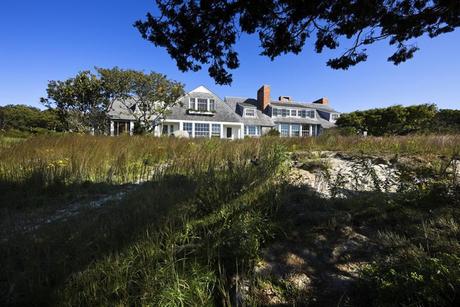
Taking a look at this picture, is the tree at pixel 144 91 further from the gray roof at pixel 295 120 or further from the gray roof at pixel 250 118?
the gray roof at pixel 295 120

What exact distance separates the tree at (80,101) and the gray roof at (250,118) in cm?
1707

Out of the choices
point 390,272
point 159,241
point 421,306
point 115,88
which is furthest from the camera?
point 115,88

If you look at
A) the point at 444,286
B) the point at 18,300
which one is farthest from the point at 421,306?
the point at 18,300

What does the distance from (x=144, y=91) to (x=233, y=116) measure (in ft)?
40.3

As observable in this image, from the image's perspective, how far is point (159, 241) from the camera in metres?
2.07

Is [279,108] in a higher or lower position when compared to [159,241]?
higher

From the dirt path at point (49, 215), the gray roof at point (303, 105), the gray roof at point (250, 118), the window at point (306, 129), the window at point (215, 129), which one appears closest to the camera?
the dirt path at point (49, 215)

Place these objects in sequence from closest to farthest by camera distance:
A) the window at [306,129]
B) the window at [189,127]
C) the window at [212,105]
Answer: the window at [189,127]
the window at [212,105]
the window at [306,129]

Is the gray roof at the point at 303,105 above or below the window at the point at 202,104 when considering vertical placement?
above

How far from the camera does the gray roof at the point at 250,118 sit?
121ft

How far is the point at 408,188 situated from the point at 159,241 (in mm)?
2813

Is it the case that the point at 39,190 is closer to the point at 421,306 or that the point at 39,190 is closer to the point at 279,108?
the point at 421,306

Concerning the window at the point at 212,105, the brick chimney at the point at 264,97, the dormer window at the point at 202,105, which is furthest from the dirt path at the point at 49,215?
the brick chimney at the point at 264,97

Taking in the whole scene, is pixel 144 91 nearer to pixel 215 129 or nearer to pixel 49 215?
pixel 215 129
